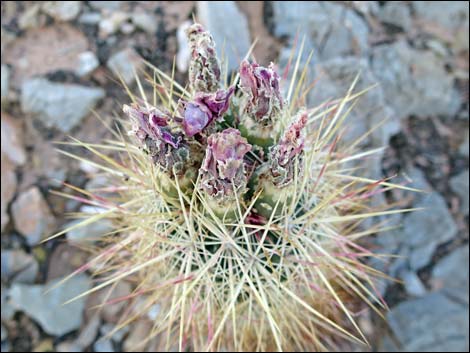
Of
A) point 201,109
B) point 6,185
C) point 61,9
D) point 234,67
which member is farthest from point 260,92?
point 61,9

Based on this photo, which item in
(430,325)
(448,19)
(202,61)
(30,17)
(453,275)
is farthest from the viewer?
(448,19)

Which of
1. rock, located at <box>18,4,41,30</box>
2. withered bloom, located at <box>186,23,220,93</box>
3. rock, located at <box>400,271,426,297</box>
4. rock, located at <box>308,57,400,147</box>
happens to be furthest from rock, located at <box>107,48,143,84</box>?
rock, located at <box>400,271,426,297</box>

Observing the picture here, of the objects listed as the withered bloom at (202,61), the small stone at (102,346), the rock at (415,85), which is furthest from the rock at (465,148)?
the small stone at (102,346)

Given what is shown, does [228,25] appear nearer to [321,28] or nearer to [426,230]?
[321,28]

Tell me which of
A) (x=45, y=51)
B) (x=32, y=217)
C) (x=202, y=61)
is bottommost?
(x=32, y=217)

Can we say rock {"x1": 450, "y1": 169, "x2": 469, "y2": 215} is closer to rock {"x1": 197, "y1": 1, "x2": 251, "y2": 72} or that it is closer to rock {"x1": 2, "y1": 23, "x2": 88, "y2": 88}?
rock {"x1": 197, "y1": 1, "x2": 251, "y2": 72}

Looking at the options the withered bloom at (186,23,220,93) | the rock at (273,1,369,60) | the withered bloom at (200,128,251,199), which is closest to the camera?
the withered bloom at (200,128,251,199)
